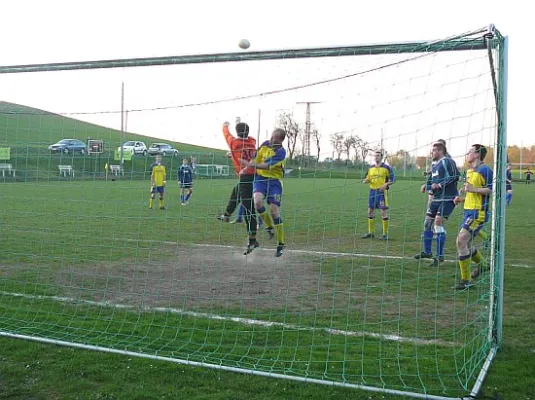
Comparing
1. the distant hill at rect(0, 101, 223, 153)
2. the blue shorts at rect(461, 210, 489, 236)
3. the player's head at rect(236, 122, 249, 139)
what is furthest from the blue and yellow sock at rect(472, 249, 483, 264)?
the distant hill at rect(0, 101, 223, 153)

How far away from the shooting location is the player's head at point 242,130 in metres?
6.39

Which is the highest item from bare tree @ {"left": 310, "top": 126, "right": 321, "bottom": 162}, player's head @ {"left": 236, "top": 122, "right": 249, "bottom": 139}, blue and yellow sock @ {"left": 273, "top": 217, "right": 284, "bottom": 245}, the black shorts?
player's head @ {"left": 236, "top": 122, "right": 249, "bottom": 139}

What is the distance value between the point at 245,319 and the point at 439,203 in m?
4.49

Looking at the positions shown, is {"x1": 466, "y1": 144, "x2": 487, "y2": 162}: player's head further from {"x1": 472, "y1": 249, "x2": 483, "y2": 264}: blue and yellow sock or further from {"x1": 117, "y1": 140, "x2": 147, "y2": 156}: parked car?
{"x1": 117, "y1": 140, "x2": 147, "y2": 156}: parked car

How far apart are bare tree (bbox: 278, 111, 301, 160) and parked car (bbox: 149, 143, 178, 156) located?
1448mm

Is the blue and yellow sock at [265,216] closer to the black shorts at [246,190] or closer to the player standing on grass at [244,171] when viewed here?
the player standing on grass at [244,171]

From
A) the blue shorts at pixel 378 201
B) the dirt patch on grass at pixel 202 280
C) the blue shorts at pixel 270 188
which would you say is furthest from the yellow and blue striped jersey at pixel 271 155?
the blue shorts at pixel 378 201

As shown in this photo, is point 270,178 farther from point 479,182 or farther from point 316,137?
point 479,182

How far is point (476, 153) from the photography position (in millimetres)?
6738

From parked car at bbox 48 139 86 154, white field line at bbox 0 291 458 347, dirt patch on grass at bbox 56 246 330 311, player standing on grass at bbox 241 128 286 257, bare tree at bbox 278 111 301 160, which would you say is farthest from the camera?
parked car at bbox 48 139 86 154

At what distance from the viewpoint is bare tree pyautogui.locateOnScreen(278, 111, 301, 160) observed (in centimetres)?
602

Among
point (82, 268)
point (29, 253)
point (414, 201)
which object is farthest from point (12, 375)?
point (414, 201)

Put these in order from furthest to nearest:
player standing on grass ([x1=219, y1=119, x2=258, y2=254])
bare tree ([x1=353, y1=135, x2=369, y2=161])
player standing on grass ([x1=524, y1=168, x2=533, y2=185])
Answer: player standing on grass ([x1=524, y1=168, x2=533, y2=185])
player standing on grass ([x1=219, y1=119, x2=258, y2=254])
bare tree ([x1=353, y1=135, x2=369, y2=161])

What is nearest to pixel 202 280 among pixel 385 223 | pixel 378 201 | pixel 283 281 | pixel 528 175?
pixel 283 281
